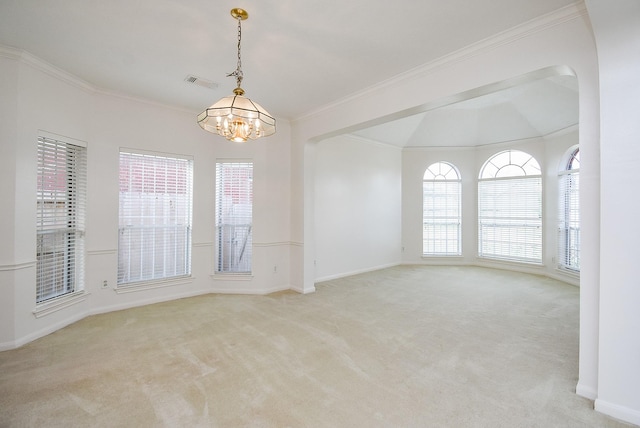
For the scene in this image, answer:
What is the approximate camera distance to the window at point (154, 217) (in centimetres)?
413

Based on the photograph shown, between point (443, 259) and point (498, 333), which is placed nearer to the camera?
point (498, 333)

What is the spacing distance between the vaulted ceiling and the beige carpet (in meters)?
2.94

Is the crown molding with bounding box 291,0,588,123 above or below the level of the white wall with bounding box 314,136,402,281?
Answer: above

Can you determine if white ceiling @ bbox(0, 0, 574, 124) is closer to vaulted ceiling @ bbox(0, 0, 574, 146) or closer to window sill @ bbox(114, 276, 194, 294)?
vaulted ceiling @ bbox(0, 0, 574, 146)

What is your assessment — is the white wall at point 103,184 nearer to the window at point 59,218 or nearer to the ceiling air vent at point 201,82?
the window at point 59,218

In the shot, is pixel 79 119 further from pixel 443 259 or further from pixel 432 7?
pixel 443 259

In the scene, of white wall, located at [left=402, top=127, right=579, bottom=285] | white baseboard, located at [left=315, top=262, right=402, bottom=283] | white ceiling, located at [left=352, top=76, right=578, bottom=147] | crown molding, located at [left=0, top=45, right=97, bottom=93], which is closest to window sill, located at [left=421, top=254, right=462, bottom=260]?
white wall, located at [left=402, top=127, right=579, bottom=285]

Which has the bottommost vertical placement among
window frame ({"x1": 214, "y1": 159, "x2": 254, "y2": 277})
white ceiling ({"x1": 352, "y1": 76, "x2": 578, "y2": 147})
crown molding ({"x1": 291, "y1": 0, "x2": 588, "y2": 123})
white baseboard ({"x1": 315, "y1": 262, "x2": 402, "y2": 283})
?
white baseboard ({"x1": 315, "y1": 262, "x2": 402, "y2": 283})

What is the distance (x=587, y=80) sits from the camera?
85.1 inches

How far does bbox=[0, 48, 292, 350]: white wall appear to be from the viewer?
294 cm

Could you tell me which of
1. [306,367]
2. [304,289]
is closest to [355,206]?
[304,289]

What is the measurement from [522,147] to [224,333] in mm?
6915

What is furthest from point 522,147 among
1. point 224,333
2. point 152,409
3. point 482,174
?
point 152,409

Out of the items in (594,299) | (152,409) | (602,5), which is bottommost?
(152,409)
